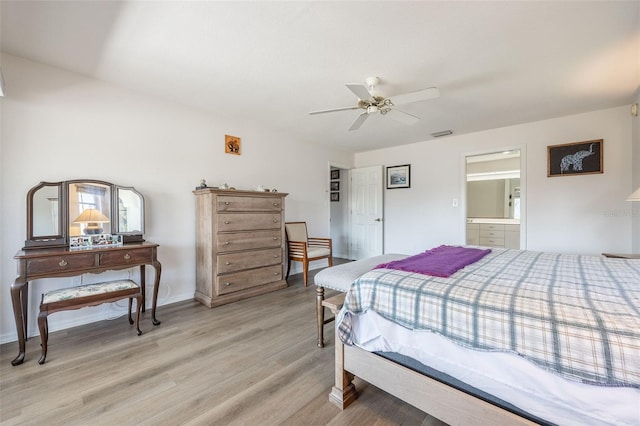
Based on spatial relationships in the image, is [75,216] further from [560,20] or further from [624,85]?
[624,85]

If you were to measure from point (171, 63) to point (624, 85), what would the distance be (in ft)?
14.7

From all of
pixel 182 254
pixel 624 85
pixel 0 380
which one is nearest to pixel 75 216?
pixel 182 254

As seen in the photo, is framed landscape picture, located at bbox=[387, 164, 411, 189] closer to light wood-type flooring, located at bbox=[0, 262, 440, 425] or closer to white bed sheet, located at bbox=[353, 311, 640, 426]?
light wood-type flooring, located at bbox=[0, 262, 440, 425]

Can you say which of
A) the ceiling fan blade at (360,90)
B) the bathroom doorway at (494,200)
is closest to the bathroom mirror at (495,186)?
the bathroom doorway at (494,200)

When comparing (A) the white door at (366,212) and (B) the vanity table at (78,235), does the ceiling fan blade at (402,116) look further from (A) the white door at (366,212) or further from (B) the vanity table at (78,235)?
(B) the vanity table at (78,235)

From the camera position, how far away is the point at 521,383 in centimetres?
100

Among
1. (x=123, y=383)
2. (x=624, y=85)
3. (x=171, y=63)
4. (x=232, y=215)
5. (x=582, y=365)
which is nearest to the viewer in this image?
(x=582, y=365)

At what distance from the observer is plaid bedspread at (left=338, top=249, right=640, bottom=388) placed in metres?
0.88

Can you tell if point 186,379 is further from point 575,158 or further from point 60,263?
point 575,158

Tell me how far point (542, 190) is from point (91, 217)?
18.4 ft

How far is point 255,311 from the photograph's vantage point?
2.92 m

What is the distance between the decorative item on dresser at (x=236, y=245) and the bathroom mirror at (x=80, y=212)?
69cm

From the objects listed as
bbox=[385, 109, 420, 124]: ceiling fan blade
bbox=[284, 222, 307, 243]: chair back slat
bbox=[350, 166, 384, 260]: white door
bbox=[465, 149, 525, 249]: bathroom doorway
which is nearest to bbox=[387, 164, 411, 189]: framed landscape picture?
bbox=[350, 166, 384, 260]: white door

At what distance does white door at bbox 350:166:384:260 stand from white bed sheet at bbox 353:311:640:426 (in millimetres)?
4175
